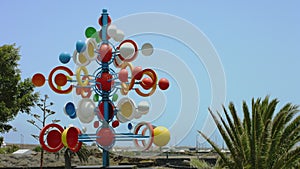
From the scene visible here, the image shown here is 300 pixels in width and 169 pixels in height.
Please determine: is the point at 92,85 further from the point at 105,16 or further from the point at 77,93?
the point at 105,16

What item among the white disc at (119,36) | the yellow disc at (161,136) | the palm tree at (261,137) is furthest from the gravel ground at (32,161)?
the yellow disc at (161,136)

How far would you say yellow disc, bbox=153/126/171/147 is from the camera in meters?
9.23

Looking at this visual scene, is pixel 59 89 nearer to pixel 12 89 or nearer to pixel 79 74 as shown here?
pixel 79 74

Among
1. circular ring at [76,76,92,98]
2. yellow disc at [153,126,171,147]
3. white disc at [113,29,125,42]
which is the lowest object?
yellow disc at [153,126,171,147]

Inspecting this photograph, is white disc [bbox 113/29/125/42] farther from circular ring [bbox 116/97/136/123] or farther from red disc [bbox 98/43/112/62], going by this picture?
circular ring [bbox 116/97/136/123]

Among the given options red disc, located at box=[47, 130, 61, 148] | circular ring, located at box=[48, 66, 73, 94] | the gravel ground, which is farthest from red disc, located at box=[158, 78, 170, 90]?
the gravel ground

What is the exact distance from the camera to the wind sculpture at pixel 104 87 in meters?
9.74

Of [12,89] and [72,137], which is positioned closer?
[72,137]

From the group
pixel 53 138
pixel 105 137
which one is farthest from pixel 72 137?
pixel 105 137

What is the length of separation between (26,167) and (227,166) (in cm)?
1803

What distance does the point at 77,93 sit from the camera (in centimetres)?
1033

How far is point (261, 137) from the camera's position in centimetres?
1127

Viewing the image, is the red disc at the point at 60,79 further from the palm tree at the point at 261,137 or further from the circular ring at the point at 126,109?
the palm tree at the point at 261,137

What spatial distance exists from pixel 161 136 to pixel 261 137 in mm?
3097
